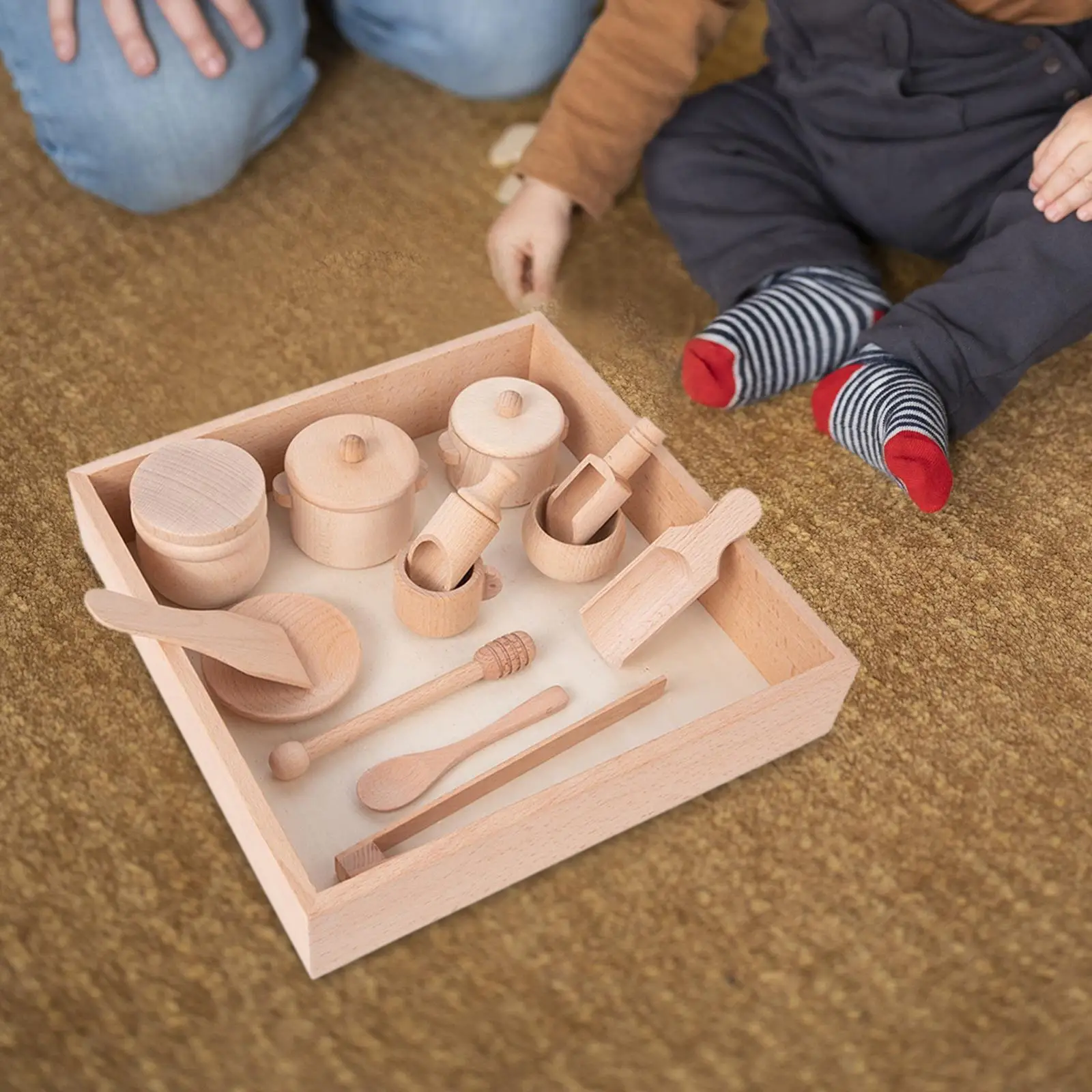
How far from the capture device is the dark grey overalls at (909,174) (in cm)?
99

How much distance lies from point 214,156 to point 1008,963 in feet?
Result: 2.98

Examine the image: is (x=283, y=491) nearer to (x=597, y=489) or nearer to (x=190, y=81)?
(x=597, y=489)

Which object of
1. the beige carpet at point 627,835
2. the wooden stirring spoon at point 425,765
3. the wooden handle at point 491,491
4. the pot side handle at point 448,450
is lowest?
the beige carpet at point 627,835

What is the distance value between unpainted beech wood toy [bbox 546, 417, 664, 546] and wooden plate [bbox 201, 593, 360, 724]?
0.15m

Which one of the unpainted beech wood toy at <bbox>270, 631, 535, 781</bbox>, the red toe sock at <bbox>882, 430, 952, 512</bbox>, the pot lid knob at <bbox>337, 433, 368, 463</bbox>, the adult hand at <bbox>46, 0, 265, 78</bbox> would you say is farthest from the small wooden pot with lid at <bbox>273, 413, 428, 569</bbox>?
the adult hand at <bbox>46, 0, 265, 78</bbox>

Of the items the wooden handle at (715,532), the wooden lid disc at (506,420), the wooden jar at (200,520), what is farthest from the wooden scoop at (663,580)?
the wooden jar at (200,520)

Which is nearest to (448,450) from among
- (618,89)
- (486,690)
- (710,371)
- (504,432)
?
(504,432)

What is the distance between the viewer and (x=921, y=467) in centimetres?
93

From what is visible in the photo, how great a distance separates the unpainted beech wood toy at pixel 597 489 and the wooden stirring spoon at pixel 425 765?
0.39ft

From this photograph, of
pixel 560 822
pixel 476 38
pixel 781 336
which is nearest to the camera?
pixel 560 822

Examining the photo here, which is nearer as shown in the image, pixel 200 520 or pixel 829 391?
pixel 200 520

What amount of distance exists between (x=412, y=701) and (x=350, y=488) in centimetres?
14

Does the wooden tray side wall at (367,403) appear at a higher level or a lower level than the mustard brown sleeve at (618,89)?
lower

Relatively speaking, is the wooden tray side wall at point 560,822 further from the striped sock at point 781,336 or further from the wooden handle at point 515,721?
the striped sock at point 781,336
